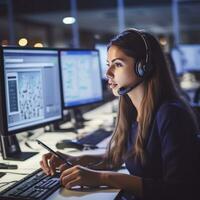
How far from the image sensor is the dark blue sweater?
1204 millimetres

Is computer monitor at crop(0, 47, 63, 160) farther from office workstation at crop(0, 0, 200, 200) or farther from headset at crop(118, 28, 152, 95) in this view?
headset at crop(118, 28, 152, 95)

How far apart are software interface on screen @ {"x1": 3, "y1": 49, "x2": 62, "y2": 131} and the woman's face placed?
0.43 metres

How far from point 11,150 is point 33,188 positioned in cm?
53

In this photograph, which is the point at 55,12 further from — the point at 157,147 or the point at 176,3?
the point at 157,147

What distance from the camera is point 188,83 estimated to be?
5488 millimetres

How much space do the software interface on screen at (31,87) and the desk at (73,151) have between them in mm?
159

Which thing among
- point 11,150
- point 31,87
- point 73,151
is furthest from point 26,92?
point 73,151

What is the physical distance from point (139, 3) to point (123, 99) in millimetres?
7672

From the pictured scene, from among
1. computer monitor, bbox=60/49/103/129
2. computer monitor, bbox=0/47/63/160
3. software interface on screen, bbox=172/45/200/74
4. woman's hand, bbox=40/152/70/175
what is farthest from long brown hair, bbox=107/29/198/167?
software interface on screen, bbox=172/45/200/74

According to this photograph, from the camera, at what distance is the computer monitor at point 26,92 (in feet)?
5.23

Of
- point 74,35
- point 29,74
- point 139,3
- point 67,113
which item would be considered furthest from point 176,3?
point 29,74

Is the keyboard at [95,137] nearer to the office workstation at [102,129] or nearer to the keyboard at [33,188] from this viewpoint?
the office workstation at [102,129]

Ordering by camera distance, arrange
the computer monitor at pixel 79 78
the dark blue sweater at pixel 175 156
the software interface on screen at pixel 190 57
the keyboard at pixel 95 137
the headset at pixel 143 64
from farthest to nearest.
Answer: the software interface on screen at pixel 190 57 → the computer monitor at pixel 79 78 → the keyboard at pixel 95 137 → the headset at pixel 143 64 → the dark blue sweater at pixel 175 156

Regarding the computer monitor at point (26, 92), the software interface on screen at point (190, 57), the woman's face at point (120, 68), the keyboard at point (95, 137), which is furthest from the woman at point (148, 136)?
the software interface on screen at point (190, 57)
